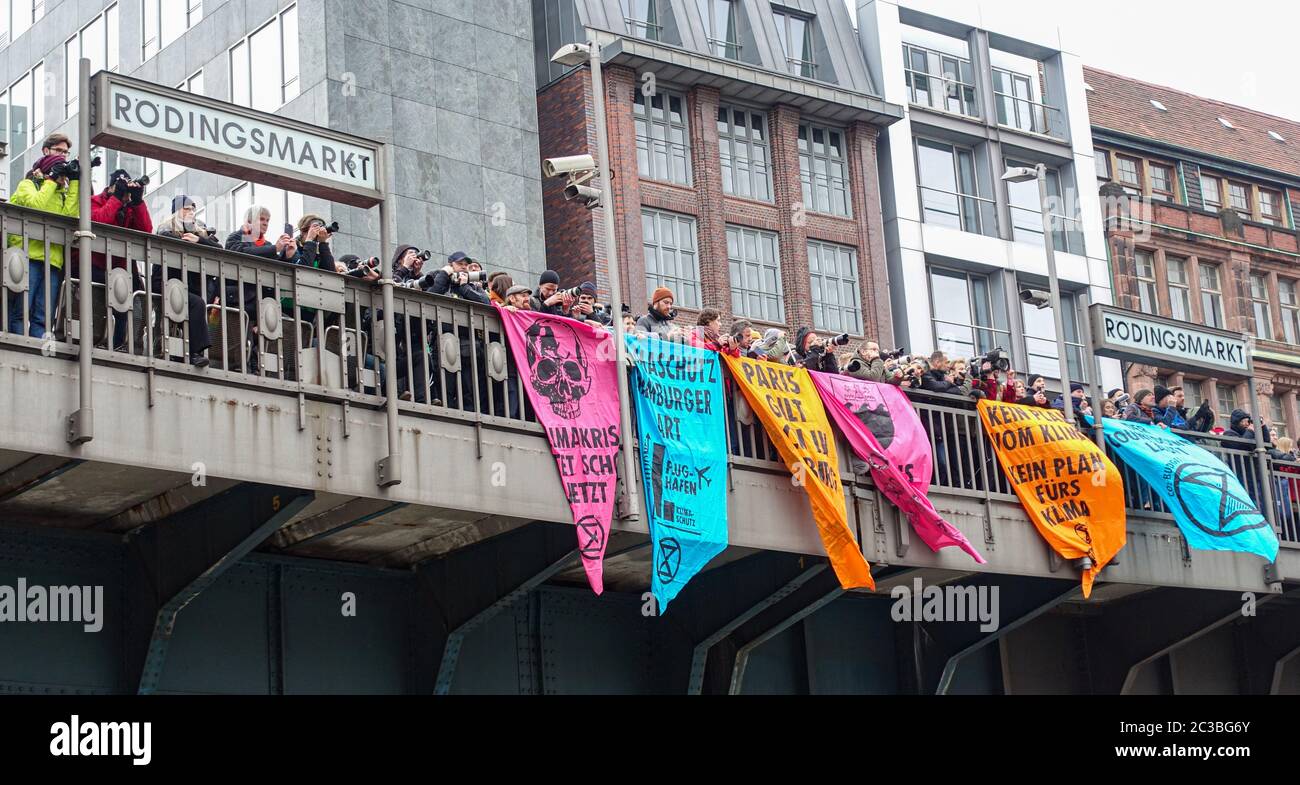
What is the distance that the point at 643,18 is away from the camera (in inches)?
1738

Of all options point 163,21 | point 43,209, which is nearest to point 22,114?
point 163,21

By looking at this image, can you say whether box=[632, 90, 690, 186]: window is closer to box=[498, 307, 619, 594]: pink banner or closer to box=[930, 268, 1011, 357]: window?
box=[930, 268, 1011, 357]: window

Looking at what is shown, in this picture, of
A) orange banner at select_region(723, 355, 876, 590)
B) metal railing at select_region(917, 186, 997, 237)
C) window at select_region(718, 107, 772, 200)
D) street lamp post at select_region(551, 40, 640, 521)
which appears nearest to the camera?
street lamp post at select_region(551, 40, 640, 521)

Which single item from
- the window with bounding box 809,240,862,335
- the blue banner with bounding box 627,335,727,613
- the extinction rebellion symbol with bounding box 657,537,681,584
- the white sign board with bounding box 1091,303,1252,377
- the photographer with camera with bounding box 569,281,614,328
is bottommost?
the extinction rebellion symbol with bounding box 657,537,681,584

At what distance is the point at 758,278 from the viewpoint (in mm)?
44438

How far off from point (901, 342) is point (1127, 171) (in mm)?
12766

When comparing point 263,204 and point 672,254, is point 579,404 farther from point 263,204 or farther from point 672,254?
point 672,254

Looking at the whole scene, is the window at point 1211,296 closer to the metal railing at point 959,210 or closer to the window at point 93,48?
the metal railing at point 959,210

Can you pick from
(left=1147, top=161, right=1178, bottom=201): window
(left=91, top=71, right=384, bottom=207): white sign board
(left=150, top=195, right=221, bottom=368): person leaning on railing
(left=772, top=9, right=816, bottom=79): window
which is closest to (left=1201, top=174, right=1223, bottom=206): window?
(left=1147, top=161, right=1178, bottom=201): window

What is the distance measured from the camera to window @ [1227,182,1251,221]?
5925 centimetres

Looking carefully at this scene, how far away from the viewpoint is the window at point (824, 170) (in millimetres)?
46281

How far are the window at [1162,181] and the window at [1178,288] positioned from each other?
1833mm

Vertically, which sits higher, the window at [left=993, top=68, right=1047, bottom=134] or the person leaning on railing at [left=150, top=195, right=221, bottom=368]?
the window at [left=993, top=68, right=1047, bottom=134]

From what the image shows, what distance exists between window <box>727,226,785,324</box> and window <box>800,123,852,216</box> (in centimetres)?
192
